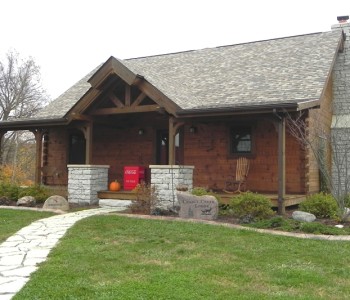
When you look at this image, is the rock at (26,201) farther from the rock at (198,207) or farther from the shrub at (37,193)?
the rock at (198,207)

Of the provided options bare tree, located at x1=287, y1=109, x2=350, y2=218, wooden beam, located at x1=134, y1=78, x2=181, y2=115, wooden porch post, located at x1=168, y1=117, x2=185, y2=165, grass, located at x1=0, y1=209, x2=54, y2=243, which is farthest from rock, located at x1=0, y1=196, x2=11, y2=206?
bare tree, located at x1=287, y1=109, x2=350, y2=218

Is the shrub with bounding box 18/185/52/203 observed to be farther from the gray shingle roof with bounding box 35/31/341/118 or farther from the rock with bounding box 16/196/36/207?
the gray shingle roof with bounding box 35/31/341/118

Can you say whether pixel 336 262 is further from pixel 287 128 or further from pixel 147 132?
pixel 147 132

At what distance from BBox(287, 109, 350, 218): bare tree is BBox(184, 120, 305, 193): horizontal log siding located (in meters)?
0.66

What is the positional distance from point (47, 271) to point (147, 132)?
31.6ft

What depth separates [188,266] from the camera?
18.7ft

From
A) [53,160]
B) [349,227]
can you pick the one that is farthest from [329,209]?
[53,160]

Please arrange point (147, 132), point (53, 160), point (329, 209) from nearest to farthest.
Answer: point (329, 209)
point (147, 132)
point (53, 160)

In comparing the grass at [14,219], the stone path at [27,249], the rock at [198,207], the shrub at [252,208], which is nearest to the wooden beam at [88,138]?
the grass at [14,219]

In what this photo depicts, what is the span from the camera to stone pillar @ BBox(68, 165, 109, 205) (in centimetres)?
1277

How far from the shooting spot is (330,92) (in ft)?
49.0

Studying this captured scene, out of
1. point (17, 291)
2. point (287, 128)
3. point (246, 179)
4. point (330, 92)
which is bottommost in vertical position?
point (17, 291)

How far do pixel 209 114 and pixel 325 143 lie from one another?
4476mm

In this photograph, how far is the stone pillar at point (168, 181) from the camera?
1123 centimetres
